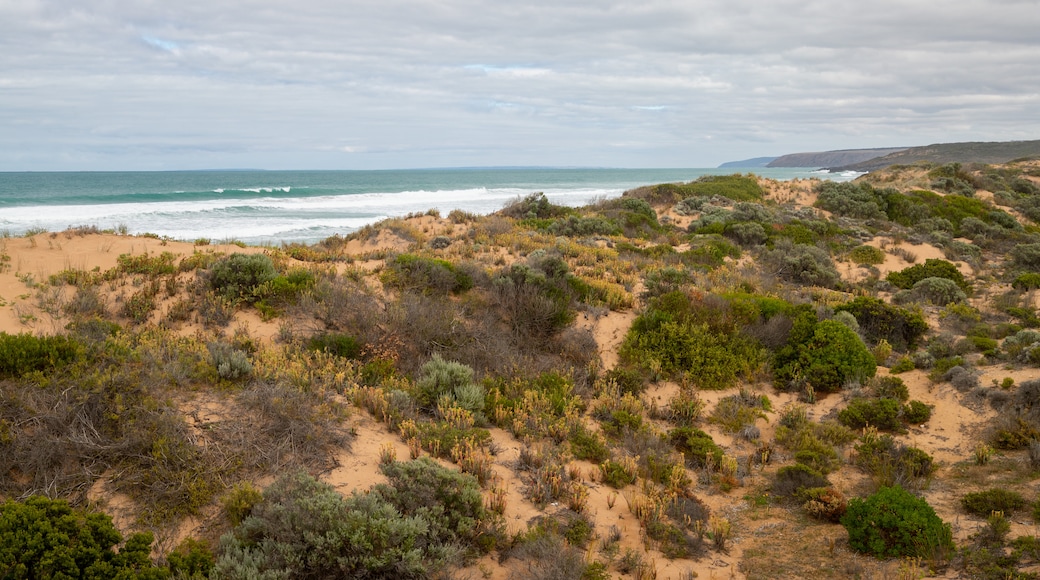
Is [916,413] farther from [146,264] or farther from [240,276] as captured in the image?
[146,264]

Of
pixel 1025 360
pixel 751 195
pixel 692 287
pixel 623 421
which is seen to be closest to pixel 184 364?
pixel 623 421

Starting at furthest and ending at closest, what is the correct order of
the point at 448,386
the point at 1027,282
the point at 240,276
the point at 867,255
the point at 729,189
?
the point at 729,189 → the point at 867,255 → the point at 1027,282 → the point at 240,276 → the point at 448,386

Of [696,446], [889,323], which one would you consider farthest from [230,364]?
[889,323]

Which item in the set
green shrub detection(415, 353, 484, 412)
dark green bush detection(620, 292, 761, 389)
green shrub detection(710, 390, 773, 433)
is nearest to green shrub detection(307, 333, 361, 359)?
green shrub detection(415, 353, 484, 412)

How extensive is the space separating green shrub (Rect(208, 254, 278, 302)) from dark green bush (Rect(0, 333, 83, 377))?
3.73 m

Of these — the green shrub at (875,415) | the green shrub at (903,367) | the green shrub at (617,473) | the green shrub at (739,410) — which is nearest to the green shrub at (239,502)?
the green shrub at (617,473)

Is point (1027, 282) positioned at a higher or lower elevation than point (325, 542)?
higher

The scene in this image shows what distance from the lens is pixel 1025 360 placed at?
959 cm

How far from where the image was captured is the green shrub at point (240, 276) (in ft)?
33.8

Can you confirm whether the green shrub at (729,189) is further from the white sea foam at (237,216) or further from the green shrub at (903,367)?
the green shrub at (903,367)

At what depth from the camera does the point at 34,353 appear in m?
6.16

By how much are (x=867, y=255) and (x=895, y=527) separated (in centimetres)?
1577

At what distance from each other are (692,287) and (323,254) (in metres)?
8.01

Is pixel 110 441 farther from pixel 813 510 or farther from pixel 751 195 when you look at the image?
pixel 751 195
